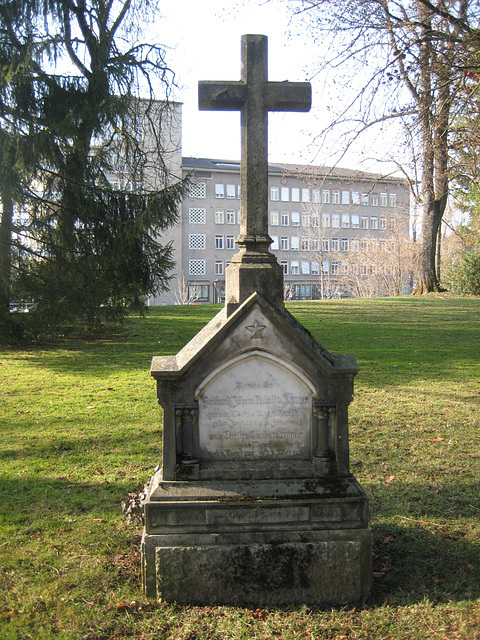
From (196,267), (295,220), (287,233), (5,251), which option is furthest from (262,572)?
(295,220)

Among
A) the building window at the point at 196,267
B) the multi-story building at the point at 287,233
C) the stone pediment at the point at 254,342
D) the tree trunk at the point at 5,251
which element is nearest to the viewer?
the stone pediment at the point at 254,342

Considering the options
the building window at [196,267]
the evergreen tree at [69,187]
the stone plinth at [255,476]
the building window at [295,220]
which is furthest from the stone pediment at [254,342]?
the building window at [295,220]

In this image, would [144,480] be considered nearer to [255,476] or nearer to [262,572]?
[255,476]

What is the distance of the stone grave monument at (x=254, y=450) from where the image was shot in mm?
3416

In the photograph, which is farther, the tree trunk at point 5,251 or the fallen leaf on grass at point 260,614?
the tree trunk at point 5,251

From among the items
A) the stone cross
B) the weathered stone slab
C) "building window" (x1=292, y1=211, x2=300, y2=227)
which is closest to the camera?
the weathered stone slab

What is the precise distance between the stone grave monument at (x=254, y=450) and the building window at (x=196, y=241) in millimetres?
51823

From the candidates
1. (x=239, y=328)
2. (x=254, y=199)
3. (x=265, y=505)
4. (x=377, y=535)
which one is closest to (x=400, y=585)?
(x=377, y=535)

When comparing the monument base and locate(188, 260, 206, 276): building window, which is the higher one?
locate(188, 260, 206, 276): building window

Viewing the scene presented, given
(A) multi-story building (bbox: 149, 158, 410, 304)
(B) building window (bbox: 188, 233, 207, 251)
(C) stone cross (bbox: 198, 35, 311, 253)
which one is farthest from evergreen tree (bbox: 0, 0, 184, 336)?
(B) building window (bbox: 188, 233, 207, 251)

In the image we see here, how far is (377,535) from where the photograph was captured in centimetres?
414

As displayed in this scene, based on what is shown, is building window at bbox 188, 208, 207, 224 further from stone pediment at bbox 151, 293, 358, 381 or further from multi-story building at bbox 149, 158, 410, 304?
stone pediment at bbox 151, 293, 358, 381

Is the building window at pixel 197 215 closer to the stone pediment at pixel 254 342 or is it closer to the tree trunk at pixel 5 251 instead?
the tree trunk at pixel 5 251

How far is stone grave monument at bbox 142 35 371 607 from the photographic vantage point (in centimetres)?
342
